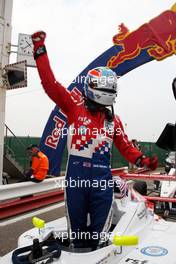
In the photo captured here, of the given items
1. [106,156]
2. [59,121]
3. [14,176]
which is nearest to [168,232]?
[106,156]

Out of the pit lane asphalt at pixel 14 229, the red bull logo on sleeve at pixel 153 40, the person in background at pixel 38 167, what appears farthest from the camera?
the red bull logo on sleeve at pixel 153 40

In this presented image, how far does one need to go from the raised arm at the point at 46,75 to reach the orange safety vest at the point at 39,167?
474 cm

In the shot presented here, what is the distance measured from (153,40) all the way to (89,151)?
8.15m

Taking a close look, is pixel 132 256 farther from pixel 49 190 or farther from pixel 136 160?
pixel 49 190

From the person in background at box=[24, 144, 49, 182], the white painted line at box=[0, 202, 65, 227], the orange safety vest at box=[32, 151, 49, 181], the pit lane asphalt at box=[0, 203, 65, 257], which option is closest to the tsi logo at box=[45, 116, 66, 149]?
the person in background at box=[24, 144, 49, 182]

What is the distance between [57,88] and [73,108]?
26cm

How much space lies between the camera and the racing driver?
9.42 ft

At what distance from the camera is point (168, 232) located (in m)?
3.24

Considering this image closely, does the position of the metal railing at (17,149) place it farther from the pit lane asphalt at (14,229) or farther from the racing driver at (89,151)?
the racing driver at (89,151)

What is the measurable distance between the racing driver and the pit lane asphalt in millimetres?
1723

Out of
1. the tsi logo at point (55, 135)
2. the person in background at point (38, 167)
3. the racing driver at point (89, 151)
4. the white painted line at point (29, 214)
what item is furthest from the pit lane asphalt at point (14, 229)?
the tsi logo at point (55, 135)

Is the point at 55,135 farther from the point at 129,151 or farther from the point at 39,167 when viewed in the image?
the point at 129,151

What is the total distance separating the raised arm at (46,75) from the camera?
8.98 feet

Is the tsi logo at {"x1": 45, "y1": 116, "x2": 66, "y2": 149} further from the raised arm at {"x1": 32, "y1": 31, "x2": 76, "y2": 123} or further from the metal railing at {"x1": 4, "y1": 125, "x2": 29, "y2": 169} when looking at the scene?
the raised arm at {"x1": 32, "y1": 31, "x2": 76, "y2": 123}
